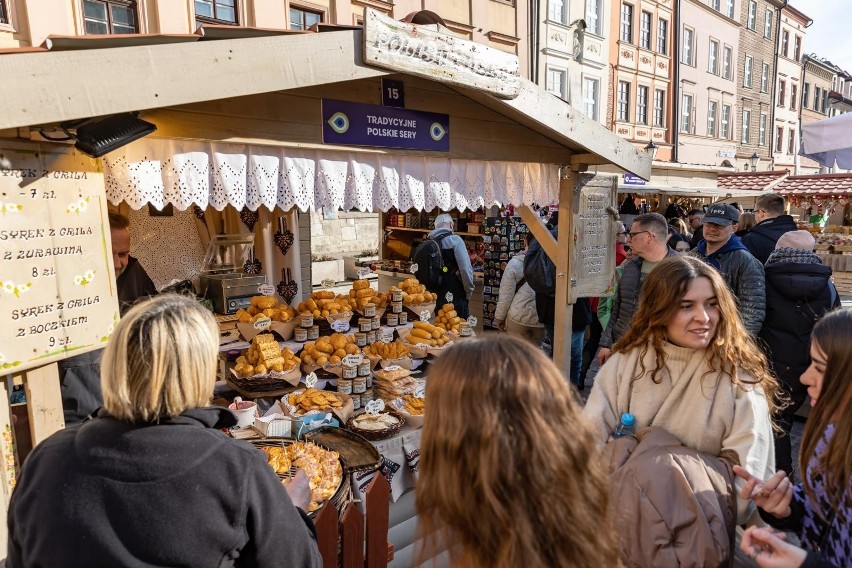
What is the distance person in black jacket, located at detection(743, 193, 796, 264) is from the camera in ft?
15.9

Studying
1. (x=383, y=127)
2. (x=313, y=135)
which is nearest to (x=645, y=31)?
(x=383, y=127)

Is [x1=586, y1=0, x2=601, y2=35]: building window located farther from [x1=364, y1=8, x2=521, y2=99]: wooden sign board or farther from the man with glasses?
[x1=364, y1=8, x2=521, y2=99]: wooden sign board

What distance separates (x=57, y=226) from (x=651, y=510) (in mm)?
2565

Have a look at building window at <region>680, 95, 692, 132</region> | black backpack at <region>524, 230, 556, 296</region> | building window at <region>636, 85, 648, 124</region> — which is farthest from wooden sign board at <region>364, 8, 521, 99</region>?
building window at <region>680, 95, 692, 132</region>

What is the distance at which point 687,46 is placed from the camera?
2145cm

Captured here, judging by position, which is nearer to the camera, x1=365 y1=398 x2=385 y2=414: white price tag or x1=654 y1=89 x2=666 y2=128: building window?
x1=365 y1=398 x2=385 y2=414: white price tag

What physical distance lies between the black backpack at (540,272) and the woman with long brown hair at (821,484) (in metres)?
3.64

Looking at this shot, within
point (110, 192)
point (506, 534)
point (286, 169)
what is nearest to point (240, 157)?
point (286, 169)

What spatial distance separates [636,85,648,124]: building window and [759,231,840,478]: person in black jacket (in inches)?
704

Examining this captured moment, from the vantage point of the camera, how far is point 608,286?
5340 mm

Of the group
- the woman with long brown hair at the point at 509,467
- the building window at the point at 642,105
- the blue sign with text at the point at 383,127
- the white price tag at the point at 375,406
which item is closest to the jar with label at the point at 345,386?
the white price tag at the point at 375,406

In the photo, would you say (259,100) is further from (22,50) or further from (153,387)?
(153,387)

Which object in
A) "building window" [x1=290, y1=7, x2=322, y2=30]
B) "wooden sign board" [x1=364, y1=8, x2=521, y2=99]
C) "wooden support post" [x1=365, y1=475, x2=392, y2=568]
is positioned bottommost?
"wooden support post" [x1=365, y1=475, x2=392, y2=568]

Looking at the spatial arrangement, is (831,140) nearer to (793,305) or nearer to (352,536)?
(793,305)
